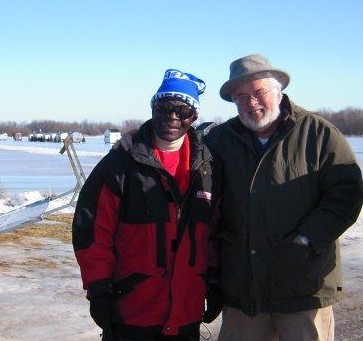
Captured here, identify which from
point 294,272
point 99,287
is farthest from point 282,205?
point 99,287

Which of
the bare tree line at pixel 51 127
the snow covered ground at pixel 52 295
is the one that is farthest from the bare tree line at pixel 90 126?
the snow covered ground at pixel 52 295

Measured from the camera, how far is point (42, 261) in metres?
7.51

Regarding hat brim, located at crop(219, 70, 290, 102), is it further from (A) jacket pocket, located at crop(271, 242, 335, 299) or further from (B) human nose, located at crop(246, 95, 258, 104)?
(A) jacket pocket, located at crop(271, 242, 335, 299)

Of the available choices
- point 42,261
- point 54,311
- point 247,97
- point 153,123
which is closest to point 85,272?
point 153,123

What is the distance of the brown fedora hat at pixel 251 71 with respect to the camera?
3178 millimetres

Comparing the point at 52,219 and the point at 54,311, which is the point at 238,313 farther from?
the point at 52,219

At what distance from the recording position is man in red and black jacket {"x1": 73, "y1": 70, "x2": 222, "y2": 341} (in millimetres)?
2924

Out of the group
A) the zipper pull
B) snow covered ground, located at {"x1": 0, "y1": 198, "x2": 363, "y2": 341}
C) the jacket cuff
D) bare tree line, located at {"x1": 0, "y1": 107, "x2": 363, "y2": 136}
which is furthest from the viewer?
bare tree line, located at {"x1": 0, "y1": 107, "x2": 363, "y2": 136}

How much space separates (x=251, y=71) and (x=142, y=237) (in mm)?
1035

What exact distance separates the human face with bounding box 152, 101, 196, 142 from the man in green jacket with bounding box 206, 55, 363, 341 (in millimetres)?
340

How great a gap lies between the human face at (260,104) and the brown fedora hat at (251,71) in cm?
3

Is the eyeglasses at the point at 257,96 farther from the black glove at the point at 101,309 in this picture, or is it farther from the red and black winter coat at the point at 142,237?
the black glove at the point at 101,309

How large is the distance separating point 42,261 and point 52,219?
3317 millimetres

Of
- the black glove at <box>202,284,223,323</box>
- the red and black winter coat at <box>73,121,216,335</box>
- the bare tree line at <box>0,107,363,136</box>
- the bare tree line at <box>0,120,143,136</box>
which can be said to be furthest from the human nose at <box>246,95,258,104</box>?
the bare tree line at <box>0,120,143,136</box>
